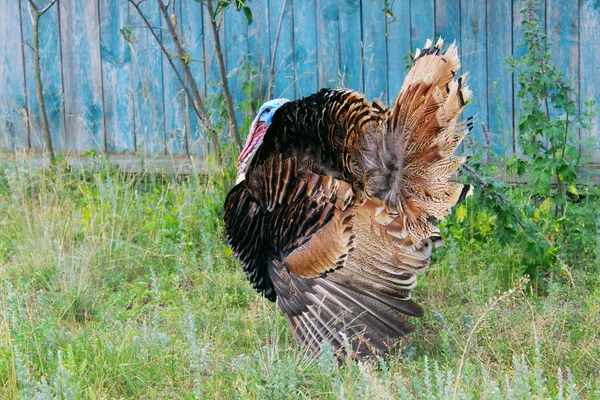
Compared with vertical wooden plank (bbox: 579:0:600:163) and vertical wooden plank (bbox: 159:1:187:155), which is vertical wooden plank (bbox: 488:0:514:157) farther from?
vertical wooden plank (bbox: 159:1:187:155)

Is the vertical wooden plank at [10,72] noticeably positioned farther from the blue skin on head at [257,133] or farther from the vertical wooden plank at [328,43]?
the blue skin on head at [257,133]

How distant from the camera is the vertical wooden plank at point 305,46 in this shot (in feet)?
22.6

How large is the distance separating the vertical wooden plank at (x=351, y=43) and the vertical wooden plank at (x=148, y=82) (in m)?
1.66

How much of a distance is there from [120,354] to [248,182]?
122 cm

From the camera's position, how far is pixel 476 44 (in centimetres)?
657

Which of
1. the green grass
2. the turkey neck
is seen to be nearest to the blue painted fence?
the green grass

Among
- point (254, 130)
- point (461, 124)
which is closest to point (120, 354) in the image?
point (254, 130)

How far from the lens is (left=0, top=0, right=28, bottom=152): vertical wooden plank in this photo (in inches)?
305

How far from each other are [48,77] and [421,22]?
11.6 ft

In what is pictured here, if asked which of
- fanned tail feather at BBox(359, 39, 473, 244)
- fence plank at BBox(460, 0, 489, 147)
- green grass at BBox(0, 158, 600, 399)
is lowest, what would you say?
green grass at BBox(0, 158, 600, 399)

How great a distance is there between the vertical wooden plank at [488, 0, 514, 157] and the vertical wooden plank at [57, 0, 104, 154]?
3.50 m

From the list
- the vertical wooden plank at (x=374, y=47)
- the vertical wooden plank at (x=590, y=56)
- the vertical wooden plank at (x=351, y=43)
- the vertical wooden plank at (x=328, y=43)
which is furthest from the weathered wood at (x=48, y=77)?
the vertical wooden plank at (x=590, y=56)

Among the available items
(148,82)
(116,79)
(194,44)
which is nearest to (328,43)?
(194,44)

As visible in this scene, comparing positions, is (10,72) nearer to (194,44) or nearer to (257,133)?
(194,44)
